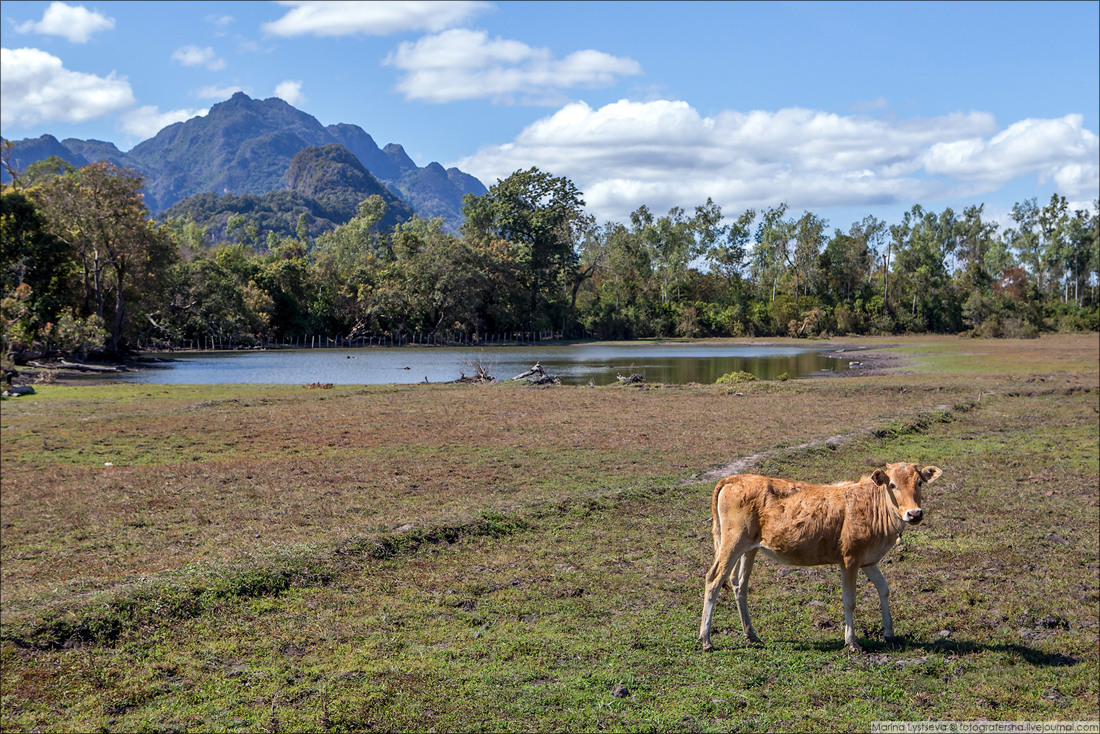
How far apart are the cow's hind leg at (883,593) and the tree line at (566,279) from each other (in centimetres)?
5923

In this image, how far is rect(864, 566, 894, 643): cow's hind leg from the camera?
6211 mm

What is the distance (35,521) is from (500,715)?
9.53 m

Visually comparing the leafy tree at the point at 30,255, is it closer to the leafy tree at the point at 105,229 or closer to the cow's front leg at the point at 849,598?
the leafy tree at the point at 105,229

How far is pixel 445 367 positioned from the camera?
54969 mm

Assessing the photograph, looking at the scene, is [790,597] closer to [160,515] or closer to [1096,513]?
[1096,513]

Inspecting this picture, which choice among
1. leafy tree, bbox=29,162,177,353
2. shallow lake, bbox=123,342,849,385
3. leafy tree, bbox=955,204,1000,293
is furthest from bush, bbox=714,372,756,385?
leafy tree, bbox=955,204,1000,293

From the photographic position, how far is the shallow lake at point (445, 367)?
43844 mm

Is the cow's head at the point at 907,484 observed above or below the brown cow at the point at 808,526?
above

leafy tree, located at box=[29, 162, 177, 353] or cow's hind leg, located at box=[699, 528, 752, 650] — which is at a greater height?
leafy tree, located at box=[29, 162, 177, 353]

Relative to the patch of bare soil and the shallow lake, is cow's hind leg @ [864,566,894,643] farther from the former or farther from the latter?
the patch of bare soil

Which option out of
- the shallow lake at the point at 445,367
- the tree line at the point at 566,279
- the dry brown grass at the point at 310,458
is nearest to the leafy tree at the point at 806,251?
the tree line at the point at 566,279

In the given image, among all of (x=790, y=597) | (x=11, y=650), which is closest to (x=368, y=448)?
(x=11, y=650)

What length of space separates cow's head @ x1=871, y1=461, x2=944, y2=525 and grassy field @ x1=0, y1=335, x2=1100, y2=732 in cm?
167

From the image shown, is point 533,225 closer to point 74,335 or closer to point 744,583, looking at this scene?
point 74,335
